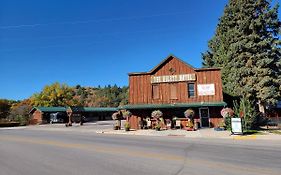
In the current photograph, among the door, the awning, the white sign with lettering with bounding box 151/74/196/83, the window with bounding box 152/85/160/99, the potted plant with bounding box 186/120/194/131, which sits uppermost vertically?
the white sign with lettering with bounding box 151/74/196/83

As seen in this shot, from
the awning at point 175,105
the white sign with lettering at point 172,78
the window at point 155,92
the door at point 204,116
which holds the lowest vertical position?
the door at point 204,116

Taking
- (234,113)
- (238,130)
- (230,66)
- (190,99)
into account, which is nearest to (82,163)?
(238,130)

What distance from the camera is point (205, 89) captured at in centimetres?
3005

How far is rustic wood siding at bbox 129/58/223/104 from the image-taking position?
30.0 meters

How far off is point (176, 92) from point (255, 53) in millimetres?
11178

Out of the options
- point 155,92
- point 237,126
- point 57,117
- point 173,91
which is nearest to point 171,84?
point 173,91

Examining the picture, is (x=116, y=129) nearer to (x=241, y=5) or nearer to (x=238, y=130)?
(x=238, y=130)

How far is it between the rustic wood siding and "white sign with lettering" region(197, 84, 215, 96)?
0.33 m

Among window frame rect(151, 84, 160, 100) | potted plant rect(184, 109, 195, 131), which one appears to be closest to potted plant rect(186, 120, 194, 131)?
potted plant rect(184, 109, 195, 131)

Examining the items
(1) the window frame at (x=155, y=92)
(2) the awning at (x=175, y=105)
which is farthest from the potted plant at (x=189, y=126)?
(1) the window frame at (x=155, y=92)

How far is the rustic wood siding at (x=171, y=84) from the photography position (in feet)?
98.3

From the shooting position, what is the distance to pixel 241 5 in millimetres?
34281

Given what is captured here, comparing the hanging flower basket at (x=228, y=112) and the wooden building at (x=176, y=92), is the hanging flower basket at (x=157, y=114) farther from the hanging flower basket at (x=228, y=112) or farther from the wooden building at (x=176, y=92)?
the hanging flower basket at (x=228, y=112)

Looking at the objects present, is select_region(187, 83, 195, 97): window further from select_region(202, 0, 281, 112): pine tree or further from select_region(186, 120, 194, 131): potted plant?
select_region(202, 0, 281, 112): pine tree
